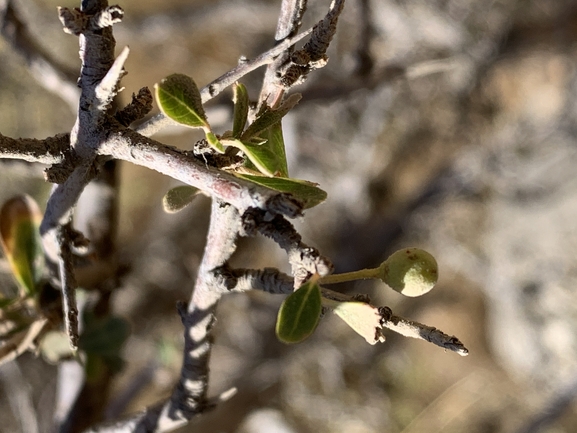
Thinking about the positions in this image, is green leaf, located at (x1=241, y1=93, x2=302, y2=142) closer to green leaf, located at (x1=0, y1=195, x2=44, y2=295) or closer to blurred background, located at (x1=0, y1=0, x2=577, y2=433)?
green leaf, located at (x1=0, y1=195, x2=44, y2=295)

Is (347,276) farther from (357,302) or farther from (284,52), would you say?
(284,52)

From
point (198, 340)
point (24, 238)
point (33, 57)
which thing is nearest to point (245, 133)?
point (198, 340)

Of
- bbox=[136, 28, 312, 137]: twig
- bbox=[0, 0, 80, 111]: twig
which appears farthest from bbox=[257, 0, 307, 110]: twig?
bbox=[0, 0, 80, 111]: twig

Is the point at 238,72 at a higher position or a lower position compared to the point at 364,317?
higher

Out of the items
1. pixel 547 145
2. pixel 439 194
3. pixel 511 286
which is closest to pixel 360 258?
pixel 439 194

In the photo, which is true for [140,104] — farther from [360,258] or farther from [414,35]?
[414,35]
